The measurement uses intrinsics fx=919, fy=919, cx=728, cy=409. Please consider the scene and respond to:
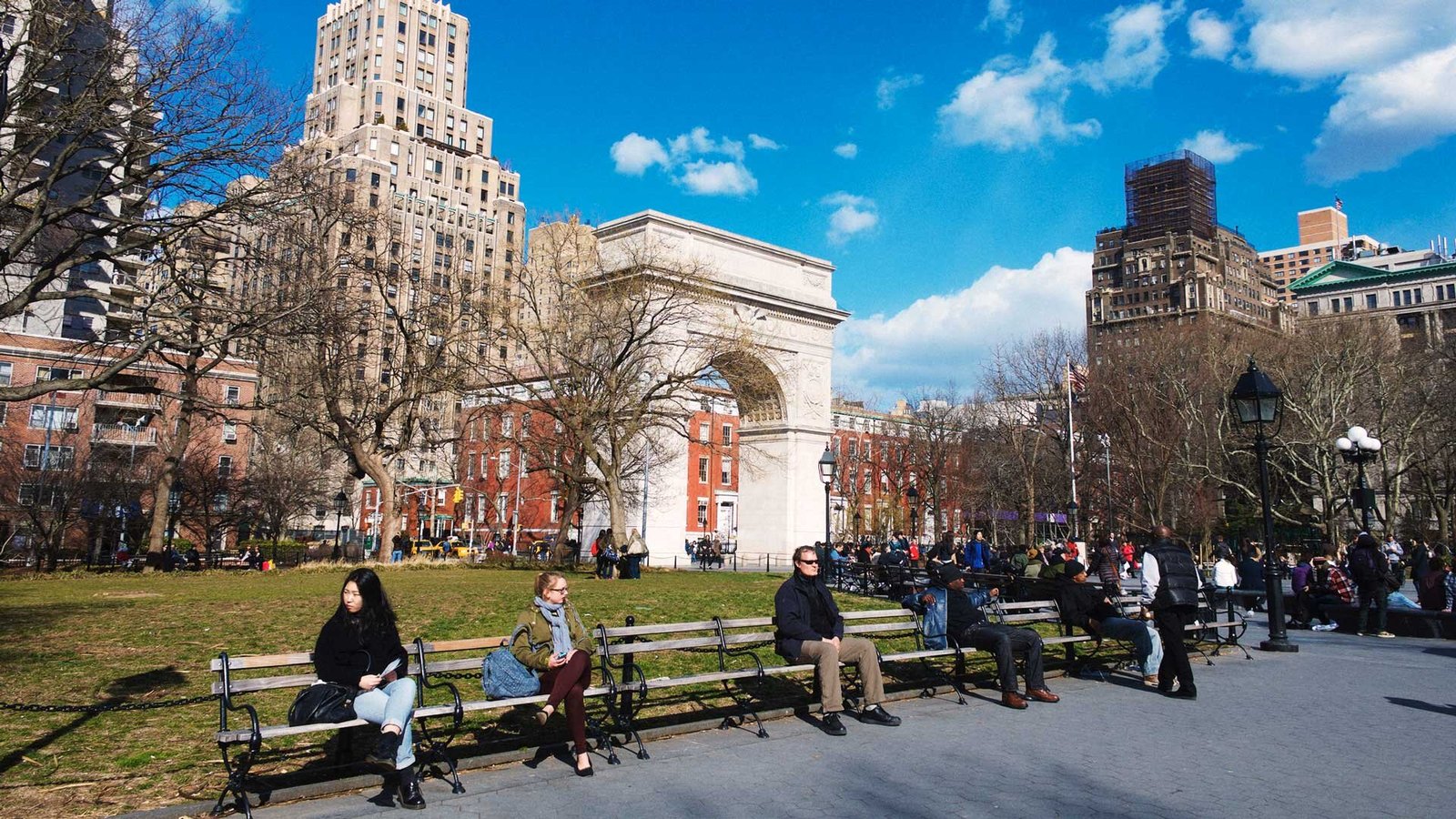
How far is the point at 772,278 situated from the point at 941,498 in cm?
2678

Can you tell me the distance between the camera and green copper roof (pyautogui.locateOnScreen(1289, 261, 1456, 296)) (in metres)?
77.9

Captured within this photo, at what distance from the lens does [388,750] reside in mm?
5141

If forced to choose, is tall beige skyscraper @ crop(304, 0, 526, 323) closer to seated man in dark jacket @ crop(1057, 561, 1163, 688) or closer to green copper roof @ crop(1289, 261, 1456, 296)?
green copper roof @ crop(1289, 261, 1456, 296)

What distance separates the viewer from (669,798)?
5.27 metres

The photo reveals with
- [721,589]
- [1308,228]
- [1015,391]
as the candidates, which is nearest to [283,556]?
[721,589]

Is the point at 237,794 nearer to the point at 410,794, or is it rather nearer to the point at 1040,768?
the point at 410,794

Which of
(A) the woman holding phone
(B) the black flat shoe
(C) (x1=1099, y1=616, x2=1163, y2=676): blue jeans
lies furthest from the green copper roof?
(B) the black flat shoe

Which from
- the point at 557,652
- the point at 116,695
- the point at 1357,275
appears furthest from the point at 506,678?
the point at 1357,275

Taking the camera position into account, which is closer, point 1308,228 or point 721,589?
point 721,589

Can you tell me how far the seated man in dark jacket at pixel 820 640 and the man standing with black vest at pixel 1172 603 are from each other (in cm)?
314

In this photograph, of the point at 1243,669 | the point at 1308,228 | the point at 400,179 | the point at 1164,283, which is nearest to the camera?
the point at 1243,669

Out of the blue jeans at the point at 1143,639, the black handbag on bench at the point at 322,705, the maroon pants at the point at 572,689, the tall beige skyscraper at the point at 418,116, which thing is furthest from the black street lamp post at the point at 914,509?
the tall beige skyscraper at the point at 418,116

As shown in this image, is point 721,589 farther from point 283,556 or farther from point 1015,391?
point 1015,391

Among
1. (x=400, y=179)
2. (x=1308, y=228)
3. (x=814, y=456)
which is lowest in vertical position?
(x=814, y=456)
